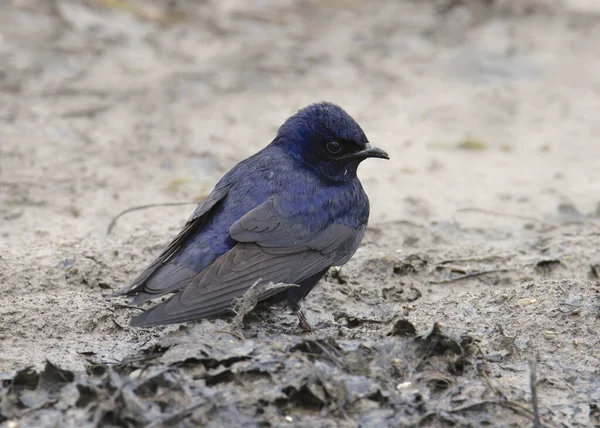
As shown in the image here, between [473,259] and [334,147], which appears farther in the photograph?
[473,259]

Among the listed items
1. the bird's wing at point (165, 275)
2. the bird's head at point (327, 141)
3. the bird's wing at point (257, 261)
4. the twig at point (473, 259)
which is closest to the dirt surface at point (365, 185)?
the twig at point (473, 259)

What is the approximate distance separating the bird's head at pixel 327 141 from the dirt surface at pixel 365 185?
2.31ft

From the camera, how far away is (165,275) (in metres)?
4.77

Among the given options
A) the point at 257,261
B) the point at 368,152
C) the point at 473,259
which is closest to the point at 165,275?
the point at 257,261

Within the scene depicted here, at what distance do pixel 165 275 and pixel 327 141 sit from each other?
54.7 inches

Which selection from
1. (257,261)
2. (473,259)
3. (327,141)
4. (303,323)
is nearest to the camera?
(257,261)

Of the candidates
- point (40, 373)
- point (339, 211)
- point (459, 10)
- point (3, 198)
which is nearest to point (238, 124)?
point (3, 198)

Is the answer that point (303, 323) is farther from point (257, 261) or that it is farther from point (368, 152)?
point (368, 152)

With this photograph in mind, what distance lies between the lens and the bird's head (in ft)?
18.2

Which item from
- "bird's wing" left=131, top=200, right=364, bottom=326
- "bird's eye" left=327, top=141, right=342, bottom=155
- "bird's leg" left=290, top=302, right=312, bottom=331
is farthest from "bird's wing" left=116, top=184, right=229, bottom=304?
"bird's eye" left=327, top=141, right=342, bottom=155

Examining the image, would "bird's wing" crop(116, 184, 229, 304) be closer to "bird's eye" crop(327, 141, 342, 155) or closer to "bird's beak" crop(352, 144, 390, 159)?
"bird's eye" crop(327, 141, 342, 155)

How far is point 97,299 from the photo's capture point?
5211mm

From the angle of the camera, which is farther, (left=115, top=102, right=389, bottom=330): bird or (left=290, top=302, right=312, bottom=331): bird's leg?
(left=290, top=302, right=312, bottom=331): bird's leg

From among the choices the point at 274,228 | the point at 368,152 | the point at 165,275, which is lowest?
the point at 165,275
